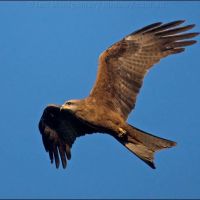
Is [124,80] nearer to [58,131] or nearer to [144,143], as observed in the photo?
[144,143]

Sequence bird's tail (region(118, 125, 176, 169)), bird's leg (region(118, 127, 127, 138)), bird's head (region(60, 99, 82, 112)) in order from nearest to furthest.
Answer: bird's tail (region(118, 125, 176, 169)), bird's leg (region(118, 127, 127, 138)), bird's head (region(60, 99, 82, 112))

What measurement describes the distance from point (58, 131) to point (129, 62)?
248 centimetres

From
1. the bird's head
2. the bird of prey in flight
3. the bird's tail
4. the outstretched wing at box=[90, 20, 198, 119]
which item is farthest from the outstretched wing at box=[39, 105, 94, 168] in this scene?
the bird's tail

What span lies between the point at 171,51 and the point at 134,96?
1163 mm

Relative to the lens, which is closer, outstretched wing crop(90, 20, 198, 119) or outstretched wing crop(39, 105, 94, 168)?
outstretched wing crop(90, 20, 198, 119)

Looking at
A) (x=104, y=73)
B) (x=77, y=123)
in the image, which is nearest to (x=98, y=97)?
(x=104, y=73)

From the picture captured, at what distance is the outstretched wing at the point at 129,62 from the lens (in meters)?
11.6

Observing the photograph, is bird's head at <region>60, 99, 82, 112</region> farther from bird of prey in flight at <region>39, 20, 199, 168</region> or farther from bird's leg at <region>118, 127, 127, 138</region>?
bird's leg at <region>118, 127, 127, 138</region>

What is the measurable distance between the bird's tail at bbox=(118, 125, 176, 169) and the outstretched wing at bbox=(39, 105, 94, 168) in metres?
1.60

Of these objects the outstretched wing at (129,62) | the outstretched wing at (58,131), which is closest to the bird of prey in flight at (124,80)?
the outstretched wing at (129,62)

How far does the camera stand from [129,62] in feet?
38.8

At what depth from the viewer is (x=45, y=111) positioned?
507 inches

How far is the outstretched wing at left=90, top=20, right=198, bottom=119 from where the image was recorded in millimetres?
11609

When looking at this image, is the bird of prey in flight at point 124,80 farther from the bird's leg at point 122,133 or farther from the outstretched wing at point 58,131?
the outstretched wing at point 58,131
